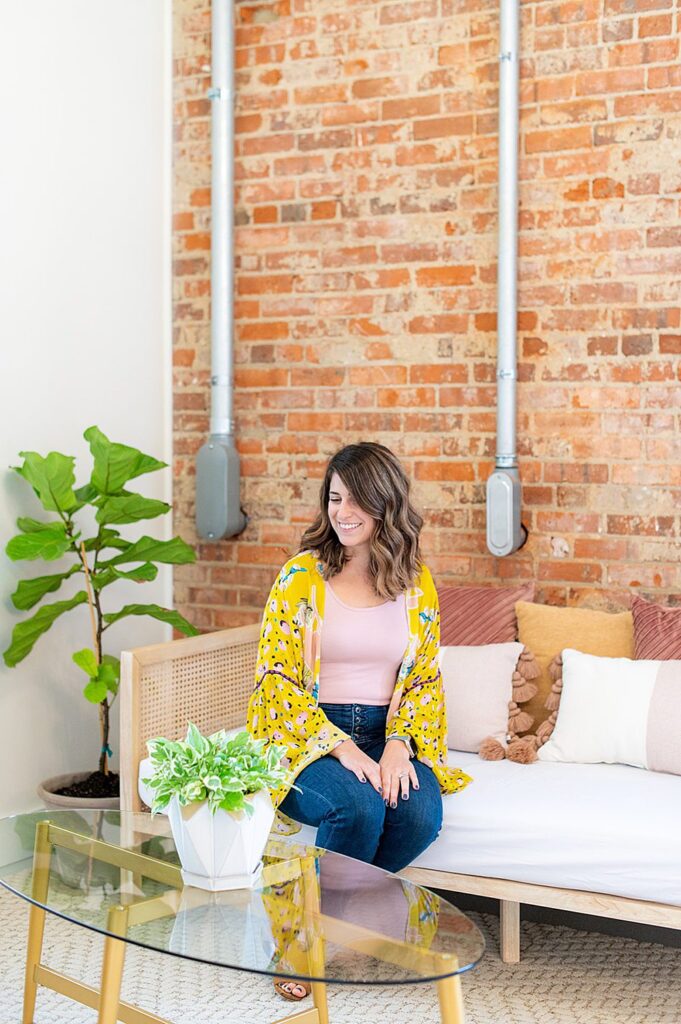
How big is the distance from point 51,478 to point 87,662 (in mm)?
541

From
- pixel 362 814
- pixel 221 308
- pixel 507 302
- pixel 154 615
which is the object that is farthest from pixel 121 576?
pixel 507 302

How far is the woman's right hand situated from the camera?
2730 mm

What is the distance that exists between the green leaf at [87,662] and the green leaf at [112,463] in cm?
47

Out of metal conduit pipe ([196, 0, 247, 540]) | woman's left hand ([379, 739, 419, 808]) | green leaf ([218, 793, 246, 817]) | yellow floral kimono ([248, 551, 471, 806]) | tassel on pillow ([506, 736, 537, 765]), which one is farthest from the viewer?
metal conduit pipe ([196, 0, 247, 540])

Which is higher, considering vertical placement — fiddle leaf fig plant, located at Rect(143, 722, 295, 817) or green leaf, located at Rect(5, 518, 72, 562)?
green leaf, located at Rect(5, 518, 72, 562)

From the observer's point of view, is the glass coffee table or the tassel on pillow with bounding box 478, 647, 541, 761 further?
the tassel on pillow with bounding box 478, 647, 541, 761

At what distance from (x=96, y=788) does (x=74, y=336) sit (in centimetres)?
140

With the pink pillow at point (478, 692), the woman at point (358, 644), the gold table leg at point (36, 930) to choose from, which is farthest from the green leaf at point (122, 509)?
the gold table leg at point (36, 930)

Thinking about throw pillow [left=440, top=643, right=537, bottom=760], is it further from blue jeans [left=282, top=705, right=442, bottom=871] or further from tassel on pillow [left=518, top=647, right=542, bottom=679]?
blue jeans [left=282, top=705, right=442, bottom=871]

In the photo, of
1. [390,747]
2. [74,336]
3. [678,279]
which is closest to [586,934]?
[390,747]

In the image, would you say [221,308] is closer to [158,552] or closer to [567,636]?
[158,552]

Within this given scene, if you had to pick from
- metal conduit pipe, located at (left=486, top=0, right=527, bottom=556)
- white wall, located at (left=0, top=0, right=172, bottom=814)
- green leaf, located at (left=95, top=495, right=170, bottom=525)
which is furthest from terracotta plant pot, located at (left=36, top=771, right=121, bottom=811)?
metal conduit pipe, located at (left=486, top=0, right=527, bottom=556)

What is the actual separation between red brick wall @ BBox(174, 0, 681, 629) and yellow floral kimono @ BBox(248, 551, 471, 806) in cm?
77

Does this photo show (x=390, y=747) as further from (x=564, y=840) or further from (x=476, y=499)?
(x=476, y=499)
